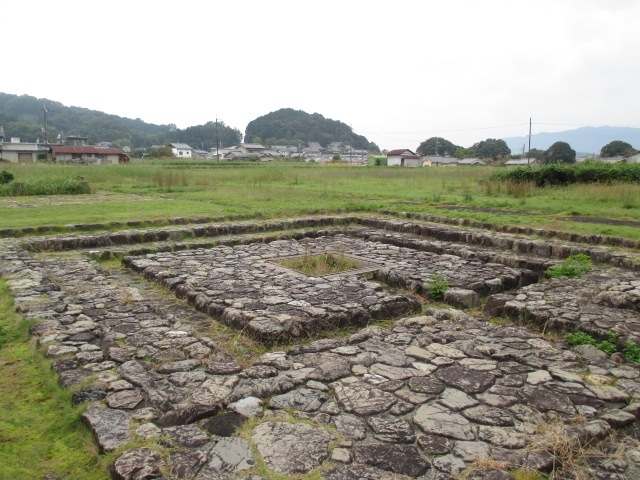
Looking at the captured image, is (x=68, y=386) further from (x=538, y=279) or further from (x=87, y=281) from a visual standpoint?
(x=538, y=279)

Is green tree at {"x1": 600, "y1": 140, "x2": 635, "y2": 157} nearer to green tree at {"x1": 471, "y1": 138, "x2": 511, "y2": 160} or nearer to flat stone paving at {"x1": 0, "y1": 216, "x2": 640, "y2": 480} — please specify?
green tree at {"x1": 471, "y1": 138, "x2": 511, "y2": 160}

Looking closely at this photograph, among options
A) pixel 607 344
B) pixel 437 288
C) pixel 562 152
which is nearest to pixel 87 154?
pixel 562 152

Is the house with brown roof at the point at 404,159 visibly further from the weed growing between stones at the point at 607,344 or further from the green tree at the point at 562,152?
the weed growing between stones at the point at 607,344

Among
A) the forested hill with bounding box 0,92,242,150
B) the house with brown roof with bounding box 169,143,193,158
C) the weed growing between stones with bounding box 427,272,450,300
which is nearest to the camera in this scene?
the weed growing between stones with bounding box 427,272,450,300

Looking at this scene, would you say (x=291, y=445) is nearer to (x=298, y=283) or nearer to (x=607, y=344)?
(x=607, y=344)

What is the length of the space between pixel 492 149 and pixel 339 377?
73981 millimetres

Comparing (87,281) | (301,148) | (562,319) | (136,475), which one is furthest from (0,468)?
(301,148)

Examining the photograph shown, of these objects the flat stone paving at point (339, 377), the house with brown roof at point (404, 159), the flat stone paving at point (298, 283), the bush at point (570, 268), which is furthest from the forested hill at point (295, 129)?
the flat stone paving at point (339, 377)

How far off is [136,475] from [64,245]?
22.8 feet

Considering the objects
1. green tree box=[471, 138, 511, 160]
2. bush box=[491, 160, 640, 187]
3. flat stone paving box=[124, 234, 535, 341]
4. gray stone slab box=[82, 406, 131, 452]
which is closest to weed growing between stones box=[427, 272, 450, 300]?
flat stone paving box=[124, 234, 535, 341]

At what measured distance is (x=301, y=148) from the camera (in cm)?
9288

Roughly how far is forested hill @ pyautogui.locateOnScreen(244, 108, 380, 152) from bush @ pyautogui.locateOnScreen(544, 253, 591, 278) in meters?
94.3

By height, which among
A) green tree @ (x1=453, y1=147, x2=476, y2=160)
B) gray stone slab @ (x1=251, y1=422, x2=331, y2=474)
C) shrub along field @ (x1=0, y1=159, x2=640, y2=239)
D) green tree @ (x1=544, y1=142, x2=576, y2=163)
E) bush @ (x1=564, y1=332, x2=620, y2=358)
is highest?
green tree @ (x1=453, y1=147, x2=476, y2=160)

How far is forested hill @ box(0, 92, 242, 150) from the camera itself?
88.5m
